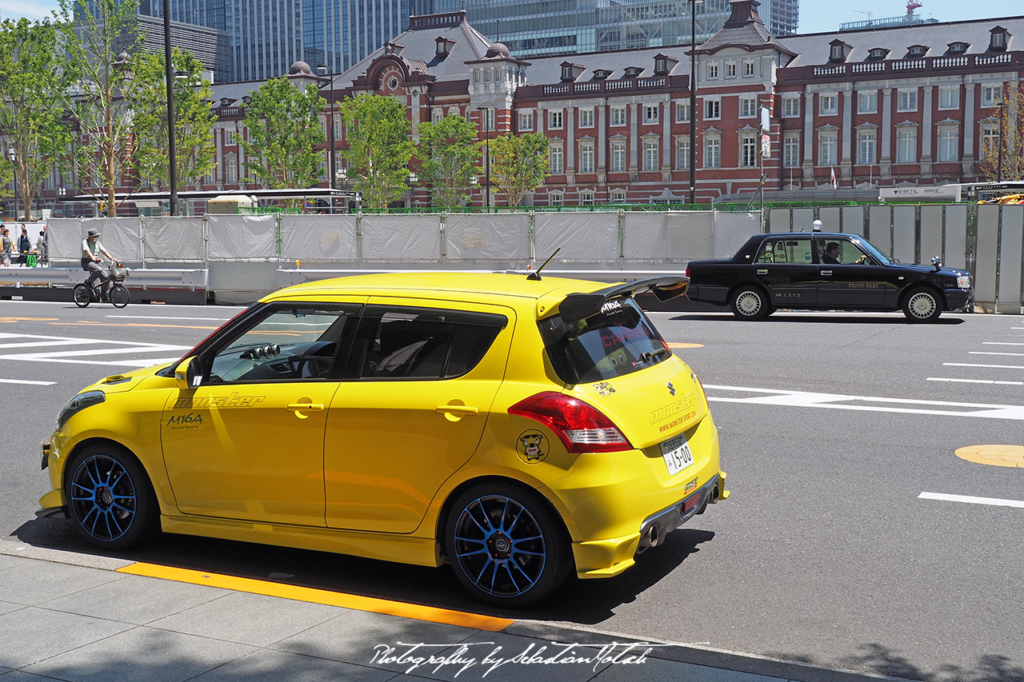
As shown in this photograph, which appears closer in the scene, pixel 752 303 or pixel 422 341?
pixel 422 341

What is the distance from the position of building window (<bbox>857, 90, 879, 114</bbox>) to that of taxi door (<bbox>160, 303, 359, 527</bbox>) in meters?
88.0

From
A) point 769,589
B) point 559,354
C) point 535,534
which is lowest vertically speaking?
point 769,589

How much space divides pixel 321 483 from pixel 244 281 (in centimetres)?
2226

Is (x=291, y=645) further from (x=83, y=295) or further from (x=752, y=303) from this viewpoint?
(x=83, y=295)

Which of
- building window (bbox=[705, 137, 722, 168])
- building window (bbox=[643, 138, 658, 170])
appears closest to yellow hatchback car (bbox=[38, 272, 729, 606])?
building window (bbox=[705, 137, 722, 168])

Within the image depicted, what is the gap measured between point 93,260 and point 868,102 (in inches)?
2978

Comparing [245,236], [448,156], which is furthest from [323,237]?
[448,156]

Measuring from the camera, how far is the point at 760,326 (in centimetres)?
1823

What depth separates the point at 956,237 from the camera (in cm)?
2198

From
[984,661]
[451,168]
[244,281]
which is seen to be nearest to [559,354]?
[984,661]

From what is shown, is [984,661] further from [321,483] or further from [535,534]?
[321,483]

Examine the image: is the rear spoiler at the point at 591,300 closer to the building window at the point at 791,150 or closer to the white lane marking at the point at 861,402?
the white lane marking at the point at 861,402

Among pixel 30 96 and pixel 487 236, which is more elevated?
pixel 30 96

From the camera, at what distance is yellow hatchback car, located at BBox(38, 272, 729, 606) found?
4766 mm
